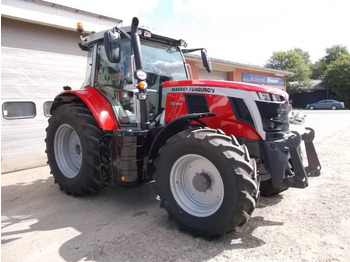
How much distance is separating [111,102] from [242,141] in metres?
1.87

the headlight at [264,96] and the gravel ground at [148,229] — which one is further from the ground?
the headlight at [264,96]

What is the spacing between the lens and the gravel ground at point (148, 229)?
2.68m

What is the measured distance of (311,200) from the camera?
12.9 feet

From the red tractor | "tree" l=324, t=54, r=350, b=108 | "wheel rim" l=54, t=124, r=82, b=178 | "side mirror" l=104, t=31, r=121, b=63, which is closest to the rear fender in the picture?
the red tractor

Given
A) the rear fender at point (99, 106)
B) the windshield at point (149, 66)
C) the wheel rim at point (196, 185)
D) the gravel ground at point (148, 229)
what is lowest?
the gravel ground at point (148, 229)

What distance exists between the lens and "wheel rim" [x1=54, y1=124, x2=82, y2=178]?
452 cm

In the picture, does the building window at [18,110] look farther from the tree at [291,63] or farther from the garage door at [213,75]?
the tree at [291,63]

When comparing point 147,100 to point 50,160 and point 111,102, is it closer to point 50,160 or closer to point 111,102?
point 111,102

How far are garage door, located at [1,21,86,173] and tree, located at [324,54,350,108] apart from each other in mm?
36333

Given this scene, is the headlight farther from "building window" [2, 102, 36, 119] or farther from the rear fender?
"building window" [2, 102, 36, 119]

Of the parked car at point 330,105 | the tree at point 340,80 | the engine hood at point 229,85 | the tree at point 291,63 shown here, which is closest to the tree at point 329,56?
the tree at point 291,63

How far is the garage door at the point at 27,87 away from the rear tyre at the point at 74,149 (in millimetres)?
2171

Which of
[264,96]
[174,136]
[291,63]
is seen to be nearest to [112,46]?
[174,136]

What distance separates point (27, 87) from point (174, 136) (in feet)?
15.5
